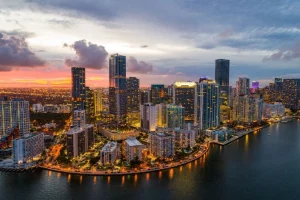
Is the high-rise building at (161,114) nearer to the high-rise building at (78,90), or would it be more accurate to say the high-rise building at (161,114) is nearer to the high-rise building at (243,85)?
the high-rise building at (78,90)

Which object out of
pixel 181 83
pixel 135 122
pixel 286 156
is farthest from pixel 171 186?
pixel 181 83

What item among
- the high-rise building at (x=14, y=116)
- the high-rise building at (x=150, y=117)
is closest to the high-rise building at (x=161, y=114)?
the high-rise building at (x=150, y=117)

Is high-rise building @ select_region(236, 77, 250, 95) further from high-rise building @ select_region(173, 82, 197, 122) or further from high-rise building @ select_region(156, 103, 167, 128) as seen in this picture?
high-rise building @ select_region(156, 103, 167, 128)

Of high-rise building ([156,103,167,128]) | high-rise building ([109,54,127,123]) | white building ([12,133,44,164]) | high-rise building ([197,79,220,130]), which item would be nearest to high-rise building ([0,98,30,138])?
white building ([12,133,44,164])

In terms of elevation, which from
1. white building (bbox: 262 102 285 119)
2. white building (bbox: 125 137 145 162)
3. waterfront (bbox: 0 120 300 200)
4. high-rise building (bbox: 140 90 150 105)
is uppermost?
high-rise building (bbox: 140 90 150 105)

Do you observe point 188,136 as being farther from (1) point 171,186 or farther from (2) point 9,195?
(2) point 9,195

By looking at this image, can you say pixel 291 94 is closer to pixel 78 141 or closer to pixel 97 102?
pixel 97 102
